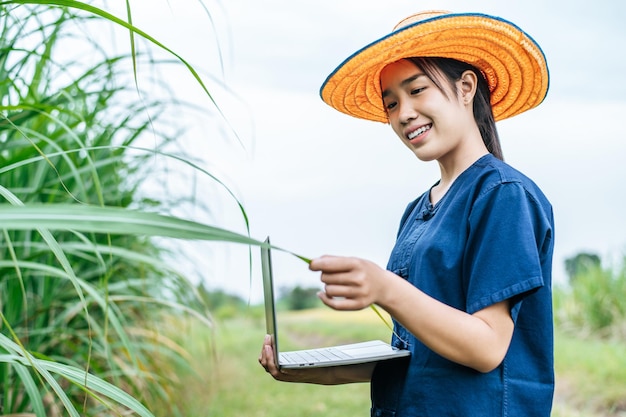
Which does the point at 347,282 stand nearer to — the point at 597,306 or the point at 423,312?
the point at 423,312

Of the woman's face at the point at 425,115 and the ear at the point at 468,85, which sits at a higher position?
the ear at the point at 468,85

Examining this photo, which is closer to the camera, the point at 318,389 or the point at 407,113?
the point at 407,113

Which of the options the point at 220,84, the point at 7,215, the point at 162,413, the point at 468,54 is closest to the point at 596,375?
the point at 162,413

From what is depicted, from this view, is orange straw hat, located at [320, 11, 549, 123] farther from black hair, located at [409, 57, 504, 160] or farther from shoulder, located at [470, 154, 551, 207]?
shoulder, located at [470, 154, 551, 207]

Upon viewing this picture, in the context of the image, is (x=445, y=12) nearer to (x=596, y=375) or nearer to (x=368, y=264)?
(x=368, y=264)

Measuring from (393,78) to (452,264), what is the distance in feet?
1.16

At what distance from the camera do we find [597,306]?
6082 millimetres

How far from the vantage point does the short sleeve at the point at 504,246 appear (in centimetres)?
101

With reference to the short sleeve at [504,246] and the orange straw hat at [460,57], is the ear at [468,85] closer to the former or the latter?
the orange straw hat at [460,57]

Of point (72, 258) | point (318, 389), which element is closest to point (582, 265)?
point (318, 389)

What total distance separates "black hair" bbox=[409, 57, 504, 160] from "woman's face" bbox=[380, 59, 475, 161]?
0.05 ft

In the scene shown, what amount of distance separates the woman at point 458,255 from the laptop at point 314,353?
0.04 metres

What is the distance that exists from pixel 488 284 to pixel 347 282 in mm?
268

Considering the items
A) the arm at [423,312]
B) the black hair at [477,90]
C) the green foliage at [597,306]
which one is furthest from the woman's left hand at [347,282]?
the green foliage at [597,306]
